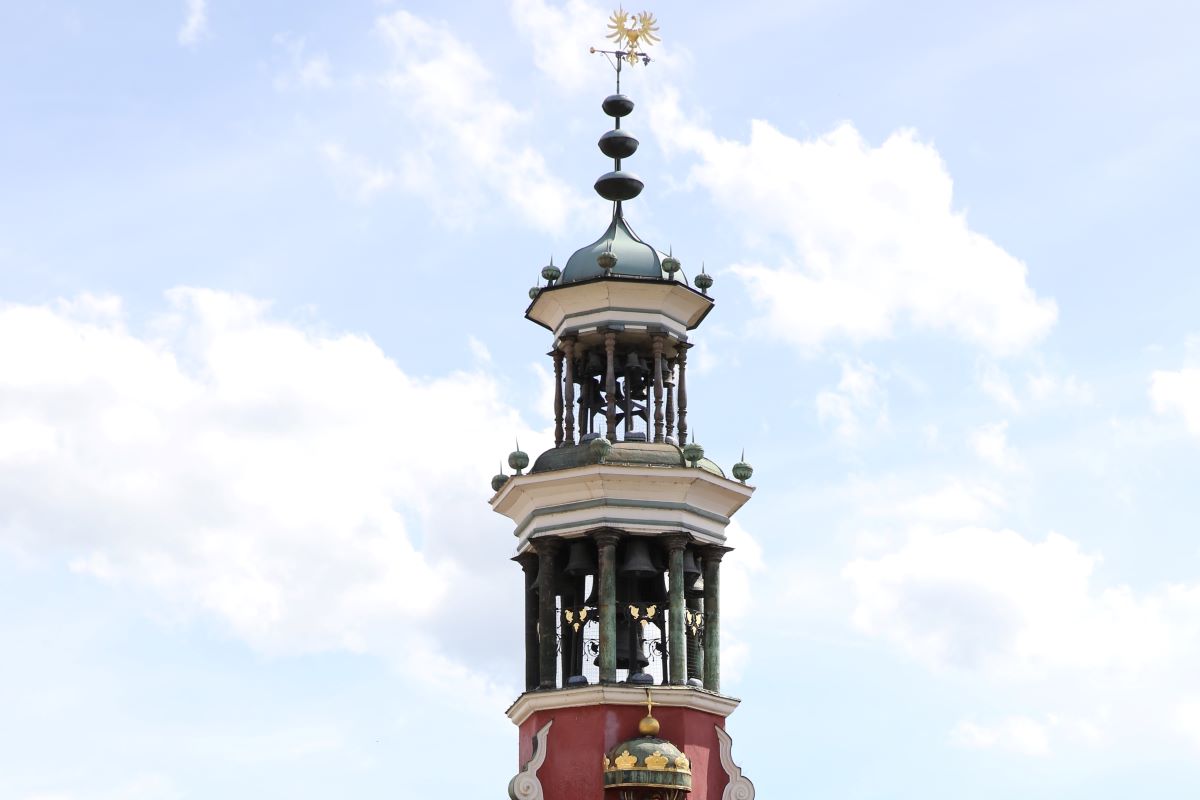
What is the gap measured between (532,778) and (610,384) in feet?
27.8

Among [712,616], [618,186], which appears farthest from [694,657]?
[618,186]

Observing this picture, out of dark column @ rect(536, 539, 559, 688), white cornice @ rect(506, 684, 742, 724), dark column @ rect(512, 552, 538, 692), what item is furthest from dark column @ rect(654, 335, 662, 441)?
white cornice @ rect(506, 684, 742, 724)

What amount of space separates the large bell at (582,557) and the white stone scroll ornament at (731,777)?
13.7 ft

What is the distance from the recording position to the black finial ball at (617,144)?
5319 centimetres

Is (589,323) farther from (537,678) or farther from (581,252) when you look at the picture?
(537,678)

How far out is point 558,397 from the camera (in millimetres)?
52094

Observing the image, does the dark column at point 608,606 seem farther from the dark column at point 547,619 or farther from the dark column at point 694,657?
the dark column at point 694,657

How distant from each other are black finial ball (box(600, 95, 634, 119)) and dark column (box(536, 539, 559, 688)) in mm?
10009

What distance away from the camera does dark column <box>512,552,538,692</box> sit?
50.1 metres

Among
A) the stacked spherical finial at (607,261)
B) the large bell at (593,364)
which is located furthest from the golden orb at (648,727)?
the stacked spherical finial at (607,261)

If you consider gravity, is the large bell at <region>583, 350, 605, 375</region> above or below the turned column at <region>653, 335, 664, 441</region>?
above

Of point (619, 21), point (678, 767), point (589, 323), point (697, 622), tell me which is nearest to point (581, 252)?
point (589, 323)

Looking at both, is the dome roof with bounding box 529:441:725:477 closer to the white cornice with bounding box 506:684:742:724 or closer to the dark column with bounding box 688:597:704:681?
the dark column with bounding box 688:597:704:681

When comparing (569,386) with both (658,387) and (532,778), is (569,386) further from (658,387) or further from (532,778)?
(532,778)
